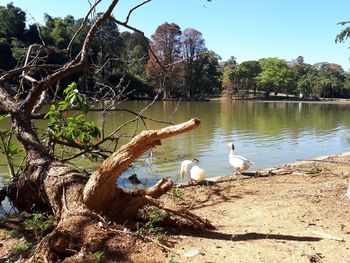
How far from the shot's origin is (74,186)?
14.4 ft

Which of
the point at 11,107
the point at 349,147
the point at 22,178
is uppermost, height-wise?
the point at 11,107

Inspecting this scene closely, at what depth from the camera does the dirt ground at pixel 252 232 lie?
377 centimetres

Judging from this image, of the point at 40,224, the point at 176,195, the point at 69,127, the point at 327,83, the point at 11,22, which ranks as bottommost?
the point at 176,195

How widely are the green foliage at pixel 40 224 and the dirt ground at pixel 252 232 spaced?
20 centimetres

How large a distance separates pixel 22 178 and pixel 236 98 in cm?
6831

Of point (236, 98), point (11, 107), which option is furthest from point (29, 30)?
point (11, 107)

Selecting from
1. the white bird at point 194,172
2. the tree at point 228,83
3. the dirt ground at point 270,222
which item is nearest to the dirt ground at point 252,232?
the dirt ground at point 270,222

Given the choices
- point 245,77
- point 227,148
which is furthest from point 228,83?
point 227,148

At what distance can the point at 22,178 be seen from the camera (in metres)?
5.25

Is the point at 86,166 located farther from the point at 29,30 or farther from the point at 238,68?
the point at 238,68

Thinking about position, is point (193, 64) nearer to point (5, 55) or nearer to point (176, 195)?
point (5, 55)

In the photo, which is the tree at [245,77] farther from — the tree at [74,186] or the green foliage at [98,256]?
the green foliage at [98,256]

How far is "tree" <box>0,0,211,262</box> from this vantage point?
12.4 ft

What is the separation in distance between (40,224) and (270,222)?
273 cm
